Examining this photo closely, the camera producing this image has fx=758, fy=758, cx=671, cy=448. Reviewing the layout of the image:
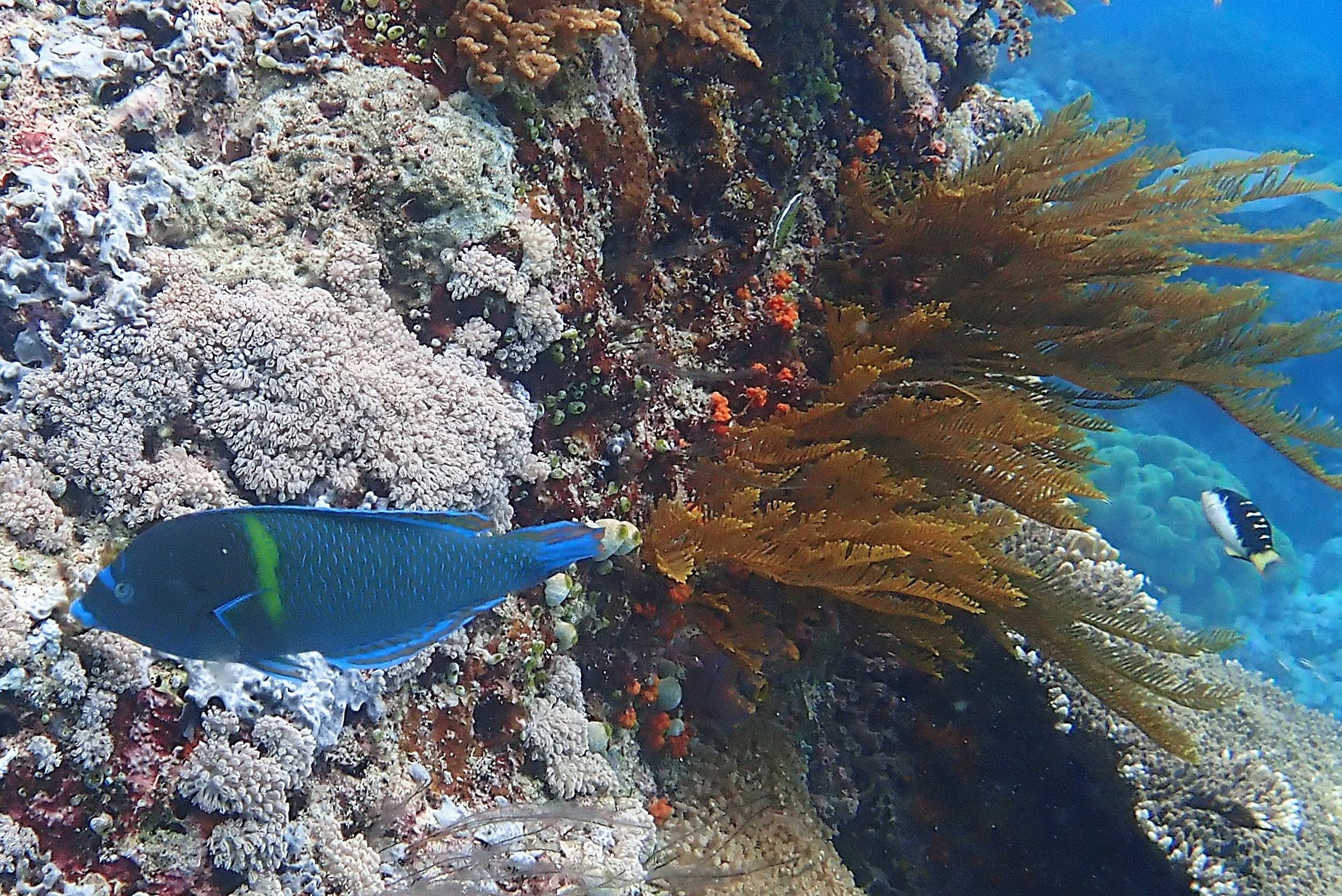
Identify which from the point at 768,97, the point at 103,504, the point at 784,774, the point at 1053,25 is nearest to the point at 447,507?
the point at 103,504

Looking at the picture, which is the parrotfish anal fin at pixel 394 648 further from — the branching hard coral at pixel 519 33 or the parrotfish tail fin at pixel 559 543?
the branching hard coral at pixel 519 33

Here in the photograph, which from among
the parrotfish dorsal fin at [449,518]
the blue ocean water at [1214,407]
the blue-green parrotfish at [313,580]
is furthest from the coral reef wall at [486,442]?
the blue ocean water at [1214,407]

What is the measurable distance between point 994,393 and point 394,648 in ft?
11.0

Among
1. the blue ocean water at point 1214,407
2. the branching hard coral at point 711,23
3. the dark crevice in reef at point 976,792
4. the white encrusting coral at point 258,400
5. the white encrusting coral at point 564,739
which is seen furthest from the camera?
the blue ocean water at point 1214,407

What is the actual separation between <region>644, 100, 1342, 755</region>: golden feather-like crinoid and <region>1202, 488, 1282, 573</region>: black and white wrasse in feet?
6.79

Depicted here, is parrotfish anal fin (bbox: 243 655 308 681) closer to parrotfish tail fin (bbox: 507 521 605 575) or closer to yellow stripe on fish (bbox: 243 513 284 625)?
yellow stripe on fish (bbox: 243 513 284 625)

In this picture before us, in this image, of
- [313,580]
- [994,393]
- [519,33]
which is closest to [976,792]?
[994,393]

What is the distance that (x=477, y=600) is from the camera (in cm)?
136

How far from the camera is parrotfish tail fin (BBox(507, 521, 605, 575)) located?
4.30ft

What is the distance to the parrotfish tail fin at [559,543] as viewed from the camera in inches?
51.6

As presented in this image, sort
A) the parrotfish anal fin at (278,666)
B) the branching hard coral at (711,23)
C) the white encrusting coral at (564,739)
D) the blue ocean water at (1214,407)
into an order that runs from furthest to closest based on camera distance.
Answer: the blue ocean water at (1214,407) < the branching hard coral at (711,23) < the white encrusting coral at (564,739) < the parrotfish anal fin at (278,666)

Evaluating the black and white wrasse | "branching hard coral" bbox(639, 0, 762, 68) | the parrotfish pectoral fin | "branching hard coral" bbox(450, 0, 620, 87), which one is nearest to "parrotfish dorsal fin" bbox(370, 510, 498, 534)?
the parrotfish pectoral fin

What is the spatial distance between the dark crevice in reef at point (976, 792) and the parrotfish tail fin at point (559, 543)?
3.40 m

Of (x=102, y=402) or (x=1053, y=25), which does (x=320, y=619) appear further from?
(x=1053, y=25)
